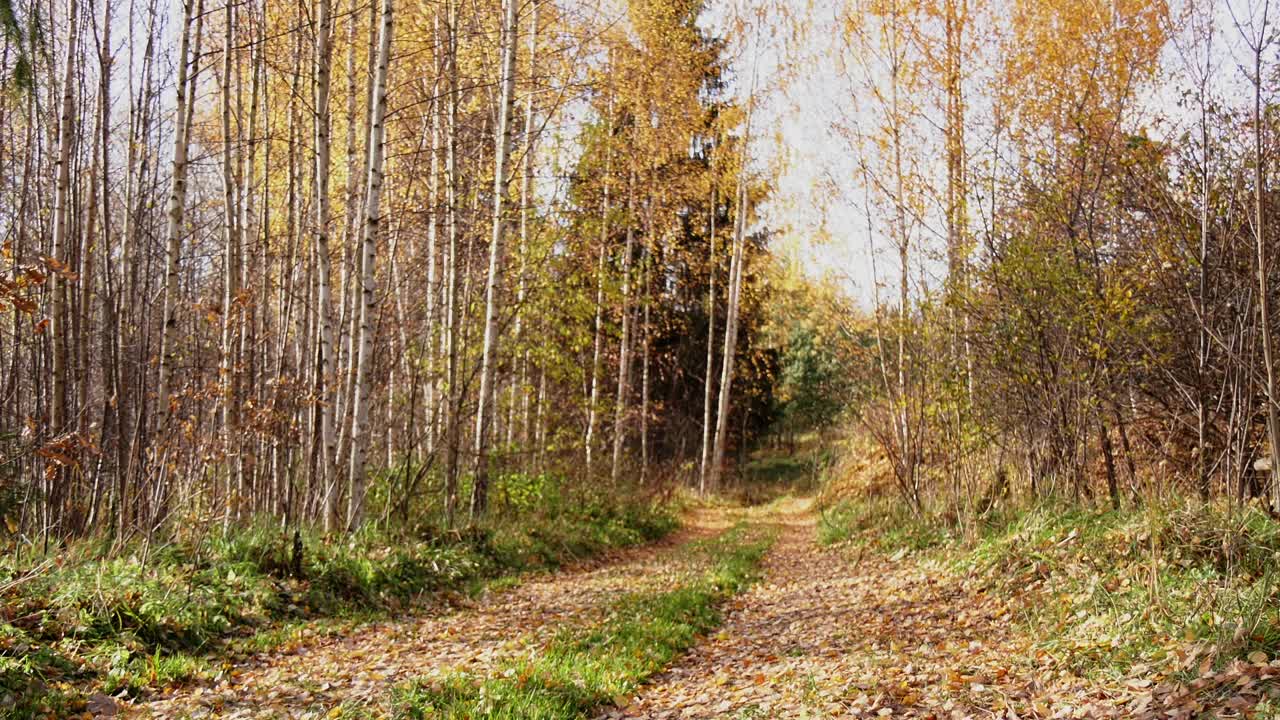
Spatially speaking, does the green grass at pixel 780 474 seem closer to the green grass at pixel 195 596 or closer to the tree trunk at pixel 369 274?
the green grass at pixel 195 596

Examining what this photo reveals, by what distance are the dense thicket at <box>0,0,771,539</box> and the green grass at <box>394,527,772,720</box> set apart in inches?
105

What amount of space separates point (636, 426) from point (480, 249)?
773cm

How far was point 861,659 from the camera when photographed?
5.45m

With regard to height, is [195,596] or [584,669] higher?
[195,596]

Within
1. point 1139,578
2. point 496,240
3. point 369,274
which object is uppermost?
point 496,240

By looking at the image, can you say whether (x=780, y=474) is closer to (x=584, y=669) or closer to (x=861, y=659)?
(x=861, y=659)

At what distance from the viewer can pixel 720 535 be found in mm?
14531

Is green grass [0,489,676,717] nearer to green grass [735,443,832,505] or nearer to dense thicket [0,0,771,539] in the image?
dense thicket [0,0,771,539]

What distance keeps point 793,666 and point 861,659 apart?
429 millimetres

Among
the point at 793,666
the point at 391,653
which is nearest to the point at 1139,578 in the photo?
the point at 793,666

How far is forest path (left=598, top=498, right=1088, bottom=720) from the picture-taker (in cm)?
447

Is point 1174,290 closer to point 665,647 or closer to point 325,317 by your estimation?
point 665,647

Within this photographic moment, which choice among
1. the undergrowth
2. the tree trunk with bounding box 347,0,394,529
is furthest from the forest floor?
Result: the tree trunk with bounding box 347,0,394,529

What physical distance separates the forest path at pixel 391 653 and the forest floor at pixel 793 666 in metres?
0.02
